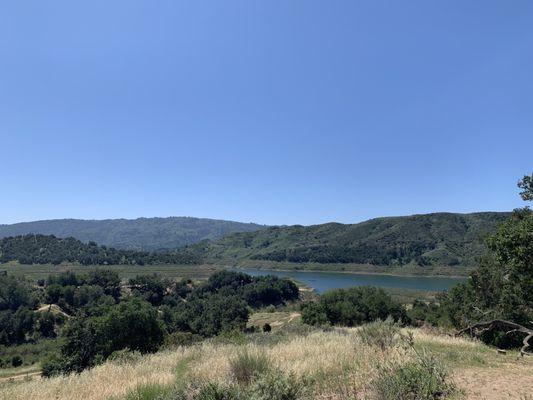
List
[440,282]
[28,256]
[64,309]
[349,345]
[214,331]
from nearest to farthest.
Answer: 1. [349,345]
2. [214,331]
3. [64,309]
4. [440,282]
5. [28,256]

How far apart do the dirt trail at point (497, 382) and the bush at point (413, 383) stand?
502 millimetres

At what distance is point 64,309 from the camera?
92.8 meters

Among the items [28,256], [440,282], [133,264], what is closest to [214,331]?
[440,282]

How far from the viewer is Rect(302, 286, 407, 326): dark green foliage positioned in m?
55.9

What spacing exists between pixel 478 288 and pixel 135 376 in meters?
26.8

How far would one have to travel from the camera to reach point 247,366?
20.7 feet

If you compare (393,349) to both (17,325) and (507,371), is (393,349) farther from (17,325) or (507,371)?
(17,325)

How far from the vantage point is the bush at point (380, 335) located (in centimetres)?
785

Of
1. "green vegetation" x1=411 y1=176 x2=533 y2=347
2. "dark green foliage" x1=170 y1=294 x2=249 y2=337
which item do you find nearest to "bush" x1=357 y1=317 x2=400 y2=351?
"green vegetation" x1=411 y1=176 x2=533 y2=347

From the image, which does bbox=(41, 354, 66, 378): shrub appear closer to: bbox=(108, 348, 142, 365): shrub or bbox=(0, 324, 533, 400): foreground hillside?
bbox=(108, 348, 142, 365): shrub

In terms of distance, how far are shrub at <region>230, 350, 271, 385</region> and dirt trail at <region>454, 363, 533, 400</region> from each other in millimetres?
3008

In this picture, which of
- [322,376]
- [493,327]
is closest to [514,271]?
[493,327]

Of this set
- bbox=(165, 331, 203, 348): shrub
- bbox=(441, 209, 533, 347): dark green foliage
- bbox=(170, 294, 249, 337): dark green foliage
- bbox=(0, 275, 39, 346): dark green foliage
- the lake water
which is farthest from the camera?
the lake water

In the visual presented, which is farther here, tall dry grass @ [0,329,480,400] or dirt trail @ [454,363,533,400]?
tall dry grass @ [0,329,480,400]
